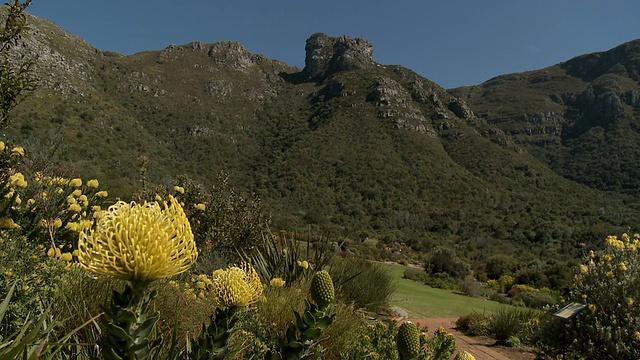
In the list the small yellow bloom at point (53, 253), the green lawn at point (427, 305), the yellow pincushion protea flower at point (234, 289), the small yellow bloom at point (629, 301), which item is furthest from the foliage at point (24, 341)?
the green lawn at point (427, 305)

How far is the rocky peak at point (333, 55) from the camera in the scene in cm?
8288

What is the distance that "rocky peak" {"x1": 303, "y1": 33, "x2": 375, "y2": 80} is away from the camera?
82875 mm

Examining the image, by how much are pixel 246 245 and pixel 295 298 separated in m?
4.20

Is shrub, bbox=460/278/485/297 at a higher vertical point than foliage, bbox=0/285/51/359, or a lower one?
lower

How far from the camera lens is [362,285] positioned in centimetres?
832

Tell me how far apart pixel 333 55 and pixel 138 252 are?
93.7 metres

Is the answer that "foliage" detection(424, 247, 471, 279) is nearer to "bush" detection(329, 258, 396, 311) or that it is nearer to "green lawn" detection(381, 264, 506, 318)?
"green lawn" detection(381, 264, 506, 318)

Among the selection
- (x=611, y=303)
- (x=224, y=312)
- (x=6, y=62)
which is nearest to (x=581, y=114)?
(x=611, y=303)

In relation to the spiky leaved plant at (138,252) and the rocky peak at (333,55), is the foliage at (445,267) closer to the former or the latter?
the spiky leaved plant at (138,252)

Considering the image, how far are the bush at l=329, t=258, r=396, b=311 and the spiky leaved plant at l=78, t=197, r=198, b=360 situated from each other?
6.04m

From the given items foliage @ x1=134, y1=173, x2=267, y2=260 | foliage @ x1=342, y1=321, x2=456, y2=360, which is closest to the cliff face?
foliage @ x1=134, y1=173, x2=267, y2=260

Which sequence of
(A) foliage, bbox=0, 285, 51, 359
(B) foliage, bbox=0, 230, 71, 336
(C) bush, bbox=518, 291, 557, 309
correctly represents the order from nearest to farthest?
(A) foliage, bbox=0, 285, 51, 359 → (B) foliage, bbox=0, 230, 71, 336 → (C) bush, bbox=518, 291, 557, 309

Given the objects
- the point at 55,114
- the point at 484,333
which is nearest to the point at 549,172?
the point at 484,333

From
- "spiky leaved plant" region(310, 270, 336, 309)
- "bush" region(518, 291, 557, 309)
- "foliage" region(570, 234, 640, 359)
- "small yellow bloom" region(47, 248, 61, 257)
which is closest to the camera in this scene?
"spiky leaved plant" region(310, 270, 336, 309)
